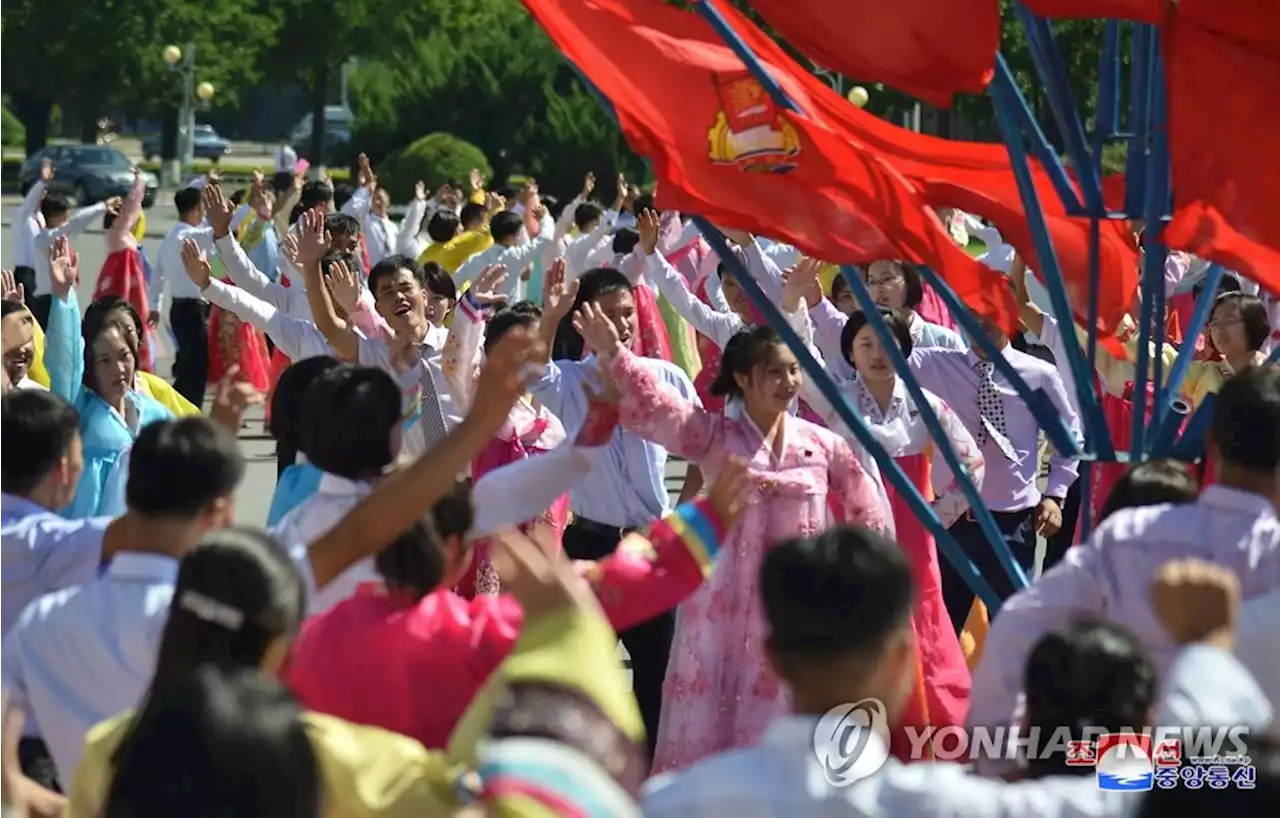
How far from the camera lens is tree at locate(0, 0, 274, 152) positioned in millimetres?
45094

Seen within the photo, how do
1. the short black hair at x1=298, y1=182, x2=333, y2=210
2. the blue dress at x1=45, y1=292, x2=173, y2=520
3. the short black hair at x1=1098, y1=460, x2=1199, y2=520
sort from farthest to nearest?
the short black hair at x1=298, y1=182, x2=333, y2=210, the blue dress at x1=45, y1=292, x2=173, y2=520, the short black hair at x1=1098, y1=460, x2=1199, y2=520

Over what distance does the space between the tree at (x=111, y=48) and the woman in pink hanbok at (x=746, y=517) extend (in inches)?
1624

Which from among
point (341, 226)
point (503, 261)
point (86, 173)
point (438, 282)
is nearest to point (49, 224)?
point (341, 226)

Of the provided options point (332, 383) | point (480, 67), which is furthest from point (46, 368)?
point (480, 67)

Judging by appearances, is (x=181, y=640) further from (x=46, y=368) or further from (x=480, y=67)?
(x=480, y=67)

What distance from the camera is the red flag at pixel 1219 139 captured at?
493 cm

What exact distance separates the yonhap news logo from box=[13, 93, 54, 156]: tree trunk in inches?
1852

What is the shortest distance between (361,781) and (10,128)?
55360mm

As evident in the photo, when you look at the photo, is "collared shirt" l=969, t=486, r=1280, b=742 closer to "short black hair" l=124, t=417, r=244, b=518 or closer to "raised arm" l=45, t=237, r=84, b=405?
"short black hair" l=124, t=417, r=244, b=518

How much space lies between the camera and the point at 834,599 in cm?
299

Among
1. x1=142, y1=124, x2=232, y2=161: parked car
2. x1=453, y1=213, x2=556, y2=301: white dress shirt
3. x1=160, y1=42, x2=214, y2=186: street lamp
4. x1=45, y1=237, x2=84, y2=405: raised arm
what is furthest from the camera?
x1=142, y1=124, x2=232, y2=161: parked car

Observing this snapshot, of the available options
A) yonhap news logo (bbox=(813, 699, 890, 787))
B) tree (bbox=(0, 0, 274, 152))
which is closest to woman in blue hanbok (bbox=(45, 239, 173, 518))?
yonhap news logo (bbox=(813, 699, 890, 787))

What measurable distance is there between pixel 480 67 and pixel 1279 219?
33330mm

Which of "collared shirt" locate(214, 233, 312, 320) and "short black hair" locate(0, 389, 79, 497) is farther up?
"short black hair" locate(0, 389, 79, 497)
